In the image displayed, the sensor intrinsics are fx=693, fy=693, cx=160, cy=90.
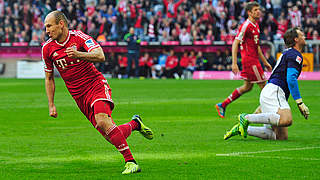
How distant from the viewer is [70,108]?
16.7m

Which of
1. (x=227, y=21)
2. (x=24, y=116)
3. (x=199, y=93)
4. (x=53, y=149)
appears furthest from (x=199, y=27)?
(x=53, y=149)

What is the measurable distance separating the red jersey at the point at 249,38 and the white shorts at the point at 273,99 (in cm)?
390

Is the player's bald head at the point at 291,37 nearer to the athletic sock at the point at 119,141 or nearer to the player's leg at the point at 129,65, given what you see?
the athletic sock at the point at 119,141

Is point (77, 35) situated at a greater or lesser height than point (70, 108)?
greater

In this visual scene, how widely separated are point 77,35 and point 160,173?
70.4 inches

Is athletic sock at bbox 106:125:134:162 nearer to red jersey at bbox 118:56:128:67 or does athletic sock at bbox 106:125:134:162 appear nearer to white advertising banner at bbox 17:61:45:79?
red jersey at bbox 118:56:128:67

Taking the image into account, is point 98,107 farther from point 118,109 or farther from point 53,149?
point 118,109

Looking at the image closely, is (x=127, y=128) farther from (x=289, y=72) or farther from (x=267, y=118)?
(x=289, y=72)

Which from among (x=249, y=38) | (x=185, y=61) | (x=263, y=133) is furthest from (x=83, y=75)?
(x=185, y=61)

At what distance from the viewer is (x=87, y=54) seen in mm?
7137

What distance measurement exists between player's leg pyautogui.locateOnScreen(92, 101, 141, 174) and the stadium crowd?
24708mm

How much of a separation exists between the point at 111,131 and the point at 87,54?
85 cm

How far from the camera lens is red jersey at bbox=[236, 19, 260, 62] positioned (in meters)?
13.6

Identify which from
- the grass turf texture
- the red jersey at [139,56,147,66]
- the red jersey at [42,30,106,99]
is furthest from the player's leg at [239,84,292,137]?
the red jersey at [139,56,147,66]
